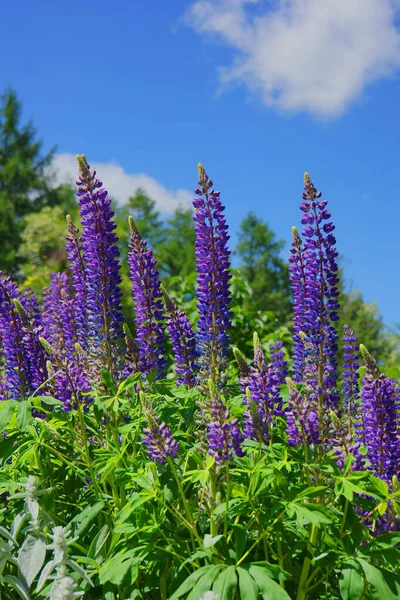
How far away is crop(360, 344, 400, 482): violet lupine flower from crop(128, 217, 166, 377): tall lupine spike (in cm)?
143

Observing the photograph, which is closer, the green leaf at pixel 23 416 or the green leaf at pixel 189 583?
the green leaf at pixel 189 583

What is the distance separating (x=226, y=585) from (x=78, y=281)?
8.73 ft

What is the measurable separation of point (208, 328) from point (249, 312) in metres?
7.70

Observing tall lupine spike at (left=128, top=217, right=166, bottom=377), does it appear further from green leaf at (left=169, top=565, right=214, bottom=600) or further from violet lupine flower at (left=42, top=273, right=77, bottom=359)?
green leaf at (left=169, top=565, right=214, bottom=600)

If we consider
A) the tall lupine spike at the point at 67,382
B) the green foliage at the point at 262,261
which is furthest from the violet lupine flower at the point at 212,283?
the green foliage at the point at 262,261

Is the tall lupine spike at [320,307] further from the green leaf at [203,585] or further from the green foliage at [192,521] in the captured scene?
the green leaf at [203,585]

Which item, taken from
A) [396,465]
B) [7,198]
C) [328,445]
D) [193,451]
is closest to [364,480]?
[328,445]

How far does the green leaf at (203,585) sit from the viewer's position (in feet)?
9.18

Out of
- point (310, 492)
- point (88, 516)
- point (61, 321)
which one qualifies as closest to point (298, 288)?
point (310, 492)

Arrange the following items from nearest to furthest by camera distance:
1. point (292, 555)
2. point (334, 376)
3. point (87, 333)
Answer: point (292, 555)
point (334, 376)
point (87, 333)

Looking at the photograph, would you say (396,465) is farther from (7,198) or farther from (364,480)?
(7,198)

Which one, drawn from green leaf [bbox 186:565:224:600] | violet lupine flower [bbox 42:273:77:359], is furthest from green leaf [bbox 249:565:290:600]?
violet lupine flower [bbox 42:273:77:359]

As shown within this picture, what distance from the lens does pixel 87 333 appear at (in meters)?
4.82

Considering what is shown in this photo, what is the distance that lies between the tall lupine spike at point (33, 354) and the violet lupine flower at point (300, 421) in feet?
6.05
